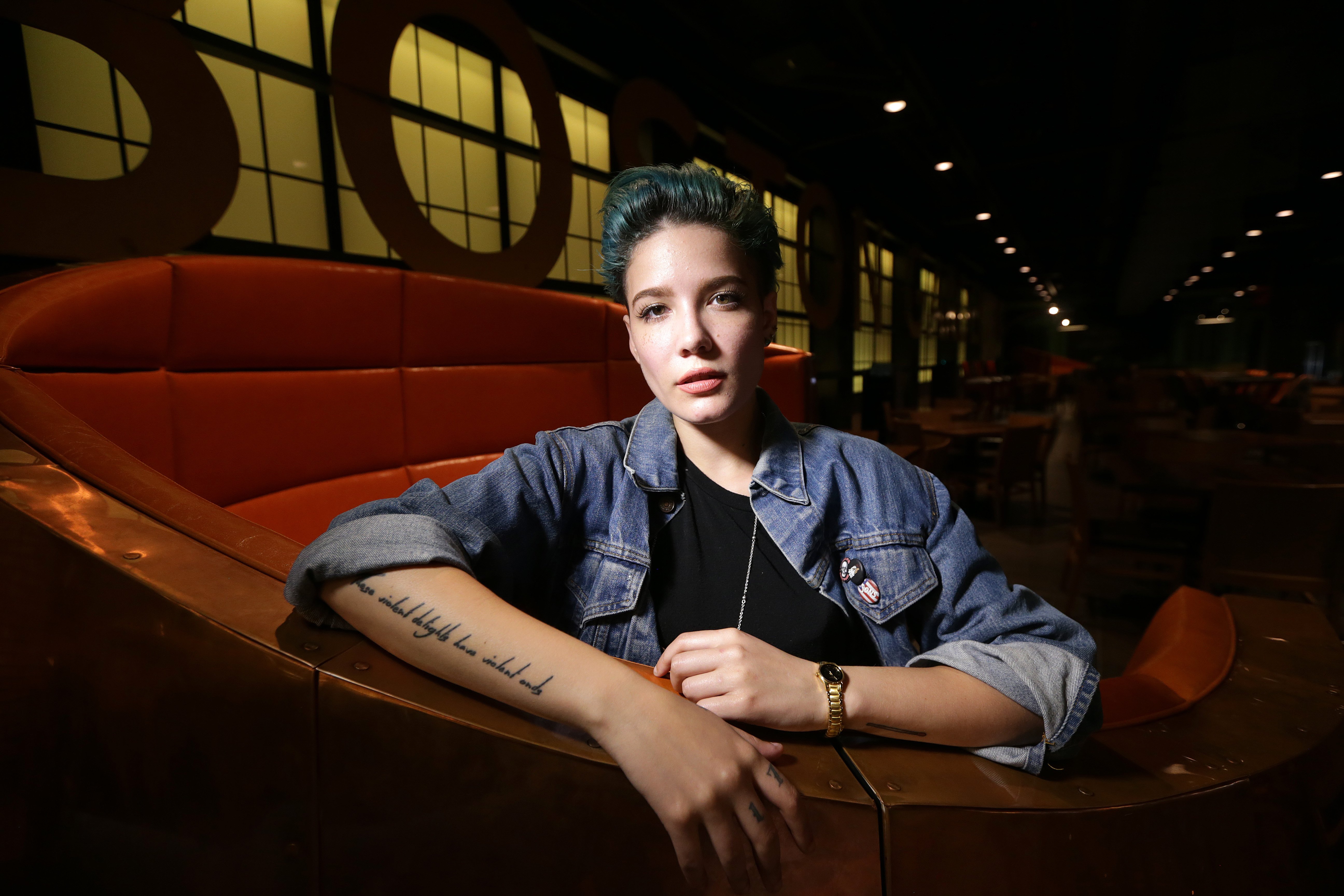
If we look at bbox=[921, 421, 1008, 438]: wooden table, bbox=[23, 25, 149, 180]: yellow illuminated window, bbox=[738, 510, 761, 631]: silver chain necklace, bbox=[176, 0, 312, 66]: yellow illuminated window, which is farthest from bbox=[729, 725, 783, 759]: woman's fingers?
bbox=[921, 421, 1008, 438]: wooden table

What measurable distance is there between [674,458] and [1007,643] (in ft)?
1.99

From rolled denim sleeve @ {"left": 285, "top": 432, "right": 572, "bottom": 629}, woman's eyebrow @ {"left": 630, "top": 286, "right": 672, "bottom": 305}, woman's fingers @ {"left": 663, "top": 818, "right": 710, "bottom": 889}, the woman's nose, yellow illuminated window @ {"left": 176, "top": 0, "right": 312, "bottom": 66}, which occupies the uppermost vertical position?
yellow illuminated window @ {"left": 176, "top": 0, "right": 312, "bottom": 66}

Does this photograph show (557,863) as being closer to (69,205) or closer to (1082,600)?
(69,205)

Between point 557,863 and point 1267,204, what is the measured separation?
14.0 m

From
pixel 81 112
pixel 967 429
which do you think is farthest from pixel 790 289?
pixel 81 112

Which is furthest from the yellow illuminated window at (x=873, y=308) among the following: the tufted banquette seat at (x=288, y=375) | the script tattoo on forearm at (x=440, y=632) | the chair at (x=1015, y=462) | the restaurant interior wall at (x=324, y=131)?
the script tattoo on forearm at (x=440, y=632)

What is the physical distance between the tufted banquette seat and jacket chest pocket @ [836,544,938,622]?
86 centimetres

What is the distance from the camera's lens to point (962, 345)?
1677 cm

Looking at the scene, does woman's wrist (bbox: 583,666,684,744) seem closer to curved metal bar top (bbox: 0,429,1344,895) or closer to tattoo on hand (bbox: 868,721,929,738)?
curved metal bar top (bbox: 0,429,1344,895)

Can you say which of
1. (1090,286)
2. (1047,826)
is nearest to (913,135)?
(1047,826)

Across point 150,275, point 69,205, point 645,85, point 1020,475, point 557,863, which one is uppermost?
point 645,85

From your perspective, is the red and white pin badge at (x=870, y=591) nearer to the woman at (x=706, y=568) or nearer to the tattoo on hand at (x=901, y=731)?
the woman at (x=706, y=568)

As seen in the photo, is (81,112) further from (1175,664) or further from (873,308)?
(873,308)

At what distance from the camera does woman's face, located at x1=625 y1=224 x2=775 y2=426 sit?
3.28 feet
